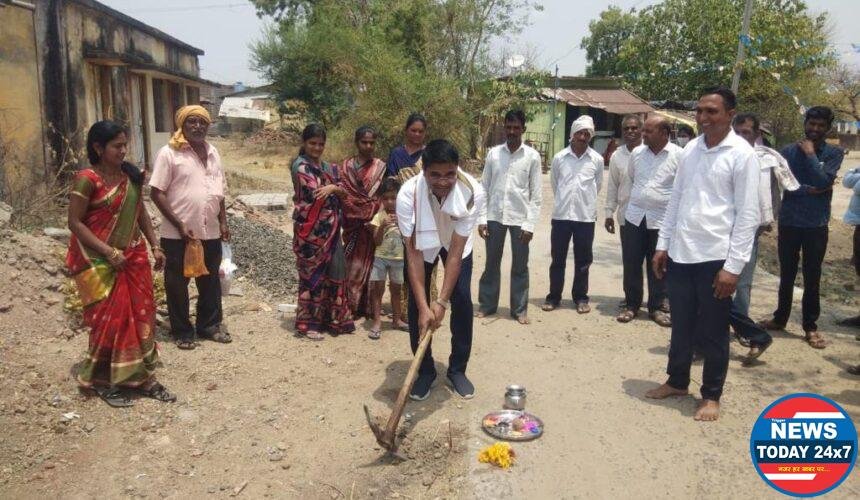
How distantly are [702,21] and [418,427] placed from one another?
80.1ft

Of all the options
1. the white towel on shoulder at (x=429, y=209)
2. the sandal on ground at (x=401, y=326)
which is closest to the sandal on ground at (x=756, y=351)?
the white towel on shoulder at (x=429, y=209)

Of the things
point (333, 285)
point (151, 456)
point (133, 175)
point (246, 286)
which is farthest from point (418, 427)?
point (246, 286)

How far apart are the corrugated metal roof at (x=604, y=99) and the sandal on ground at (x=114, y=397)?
67.9 ft

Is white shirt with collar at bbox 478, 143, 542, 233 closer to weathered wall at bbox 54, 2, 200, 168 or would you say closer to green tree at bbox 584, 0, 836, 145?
weathered wall at bbox 54, 2, 200, 168

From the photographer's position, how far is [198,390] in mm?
3975

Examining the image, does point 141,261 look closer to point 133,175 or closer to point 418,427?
point 133,175

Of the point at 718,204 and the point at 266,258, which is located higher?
the point at 718,204

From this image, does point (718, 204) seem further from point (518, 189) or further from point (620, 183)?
point (620, 183)

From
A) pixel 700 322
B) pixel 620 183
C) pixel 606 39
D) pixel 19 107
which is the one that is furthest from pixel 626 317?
pixel 606 39

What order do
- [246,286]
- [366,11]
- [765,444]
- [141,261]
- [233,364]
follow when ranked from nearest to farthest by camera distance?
1. [765,444]
2. [141,261]
3. [233,364]
4. [246,286]
5. [366,11]

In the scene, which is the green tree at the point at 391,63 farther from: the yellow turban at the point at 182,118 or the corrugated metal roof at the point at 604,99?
the yellow turban at the point at 182,118

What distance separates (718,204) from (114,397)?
3.72 meters

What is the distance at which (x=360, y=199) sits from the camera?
493 cm

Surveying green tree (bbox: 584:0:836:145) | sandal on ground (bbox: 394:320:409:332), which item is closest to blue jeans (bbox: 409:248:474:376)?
sandal on ground (bbox: 394:320:409:332)
